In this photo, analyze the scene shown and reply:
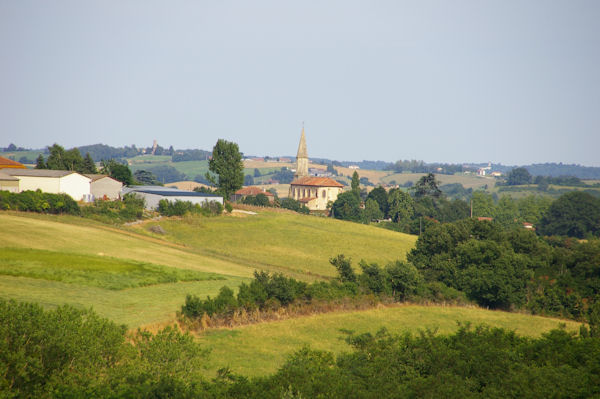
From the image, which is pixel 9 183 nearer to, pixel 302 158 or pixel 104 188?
pixel 104 188

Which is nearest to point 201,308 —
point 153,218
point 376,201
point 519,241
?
point 519,241

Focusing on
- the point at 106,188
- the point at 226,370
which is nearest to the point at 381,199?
the point at 106,188

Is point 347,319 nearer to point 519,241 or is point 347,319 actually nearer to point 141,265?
point 141,265

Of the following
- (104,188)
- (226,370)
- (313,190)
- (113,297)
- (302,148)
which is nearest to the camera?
(226,370)

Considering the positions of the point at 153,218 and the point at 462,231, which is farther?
the point at 153,218

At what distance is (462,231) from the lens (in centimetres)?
6200

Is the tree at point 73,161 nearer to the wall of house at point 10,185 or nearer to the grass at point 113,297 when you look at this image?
the wall of house at point 10,185

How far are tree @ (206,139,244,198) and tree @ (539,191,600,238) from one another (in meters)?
86.9

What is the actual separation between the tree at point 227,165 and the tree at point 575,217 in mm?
86941

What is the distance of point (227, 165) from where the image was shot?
106 meters

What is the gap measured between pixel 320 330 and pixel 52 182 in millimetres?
57713

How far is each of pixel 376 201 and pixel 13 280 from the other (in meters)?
120

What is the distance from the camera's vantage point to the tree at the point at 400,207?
473ft

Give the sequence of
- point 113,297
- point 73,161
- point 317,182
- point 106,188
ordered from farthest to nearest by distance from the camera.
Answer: point 317,182 < point 73,161 < point 106,188 < point 113,297
